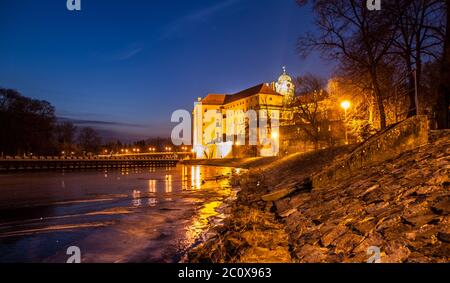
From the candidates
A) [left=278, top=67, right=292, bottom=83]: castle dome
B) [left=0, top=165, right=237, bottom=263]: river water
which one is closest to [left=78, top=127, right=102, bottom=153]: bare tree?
[left=278, top=67, right=292, bottom=83]: castle dome

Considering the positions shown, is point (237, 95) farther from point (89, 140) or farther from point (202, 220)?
point (202, 220)

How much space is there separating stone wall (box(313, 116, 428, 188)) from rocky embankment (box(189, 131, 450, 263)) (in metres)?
0.37

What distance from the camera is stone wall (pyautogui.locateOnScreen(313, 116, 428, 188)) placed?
10859mm

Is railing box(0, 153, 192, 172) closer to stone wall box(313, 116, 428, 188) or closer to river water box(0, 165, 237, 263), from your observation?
river water box(0, 165, 237, 263)

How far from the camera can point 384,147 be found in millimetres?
11141

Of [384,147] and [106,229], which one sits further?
[106,229]

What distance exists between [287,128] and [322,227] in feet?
191

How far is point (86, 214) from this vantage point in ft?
49.2

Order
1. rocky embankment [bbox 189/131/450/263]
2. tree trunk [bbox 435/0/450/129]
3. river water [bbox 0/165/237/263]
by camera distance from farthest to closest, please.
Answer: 1. tree trunk [bbox 435/0/450/129]
2. river water [bbox 0/165/237/263]
3. rocky embankment [bbox 189/131/450/263]

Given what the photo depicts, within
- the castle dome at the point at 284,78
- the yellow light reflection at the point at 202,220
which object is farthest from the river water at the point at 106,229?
the castle dome at the point at 284,78

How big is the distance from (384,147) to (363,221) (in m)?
5.28

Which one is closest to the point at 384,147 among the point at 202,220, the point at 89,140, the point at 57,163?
the point at 202,220

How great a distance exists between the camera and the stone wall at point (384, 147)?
10.9 metres
